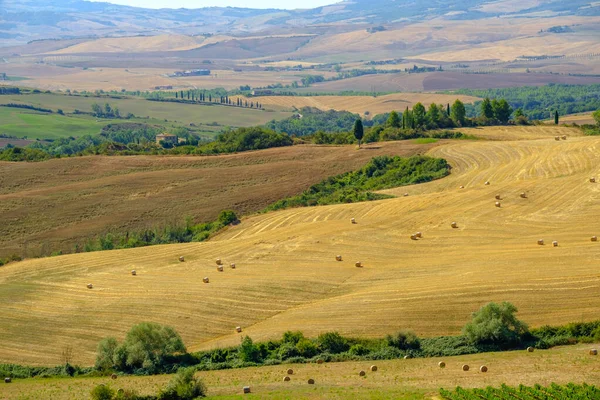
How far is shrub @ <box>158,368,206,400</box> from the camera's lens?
139 feet

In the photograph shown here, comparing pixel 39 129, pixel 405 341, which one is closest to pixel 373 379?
pixel 405 341

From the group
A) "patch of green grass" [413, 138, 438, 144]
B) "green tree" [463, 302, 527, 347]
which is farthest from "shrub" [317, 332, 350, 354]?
"patch of green grass" [413, 138, 438, 144]

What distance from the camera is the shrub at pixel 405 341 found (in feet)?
160

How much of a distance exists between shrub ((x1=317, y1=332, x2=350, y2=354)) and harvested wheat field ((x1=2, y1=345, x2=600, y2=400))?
6.33 ft

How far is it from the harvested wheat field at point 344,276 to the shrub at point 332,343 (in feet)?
6.18

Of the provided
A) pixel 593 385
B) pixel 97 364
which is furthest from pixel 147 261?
pixel 593 385

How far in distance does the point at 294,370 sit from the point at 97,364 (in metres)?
10.8

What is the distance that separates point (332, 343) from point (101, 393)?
13253 millimetres

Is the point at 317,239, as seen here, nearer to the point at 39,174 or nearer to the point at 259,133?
the point at 39,174

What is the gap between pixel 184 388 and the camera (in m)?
42.5

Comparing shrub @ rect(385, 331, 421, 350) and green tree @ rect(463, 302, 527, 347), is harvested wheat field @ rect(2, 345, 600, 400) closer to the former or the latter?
green tree @ rect(463, 302, 527, 347)

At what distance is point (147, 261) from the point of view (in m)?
68.2

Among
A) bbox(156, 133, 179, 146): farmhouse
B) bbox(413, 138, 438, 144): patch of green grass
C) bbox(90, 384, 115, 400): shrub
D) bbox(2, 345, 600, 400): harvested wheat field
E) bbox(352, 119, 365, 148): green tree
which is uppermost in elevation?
bbox(352, 119, 365, 148): green tree

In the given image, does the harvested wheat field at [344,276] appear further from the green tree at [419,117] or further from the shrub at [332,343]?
the green tree at [419,117]
